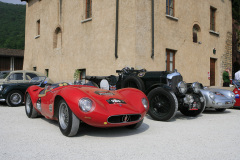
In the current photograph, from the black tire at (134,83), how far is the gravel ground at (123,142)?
155 centimetres

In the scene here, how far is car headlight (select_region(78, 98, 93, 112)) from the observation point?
11.3 feet

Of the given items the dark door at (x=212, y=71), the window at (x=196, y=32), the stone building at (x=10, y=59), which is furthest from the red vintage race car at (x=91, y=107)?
the stone building at (x=10, y=59)

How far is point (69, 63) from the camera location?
13.8 metres

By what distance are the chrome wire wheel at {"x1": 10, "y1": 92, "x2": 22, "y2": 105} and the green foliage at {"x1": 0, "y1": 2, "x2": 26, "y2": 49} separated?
33.4 metres

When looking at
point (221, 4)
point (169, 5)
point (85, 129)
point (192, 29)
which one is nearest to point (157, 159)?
point (85, 129)

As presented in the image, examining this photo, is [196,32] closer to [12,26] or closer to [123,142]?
[123,142]

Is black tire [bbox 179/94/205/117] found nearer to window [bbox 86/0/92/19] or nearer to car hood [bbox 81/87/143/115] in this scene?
car hood [bbox 81/87/143/115]

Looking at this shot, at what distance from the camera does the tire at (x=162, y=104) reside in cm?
500

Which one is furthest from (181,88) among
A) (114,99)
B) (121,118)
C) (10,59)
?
(10,59)

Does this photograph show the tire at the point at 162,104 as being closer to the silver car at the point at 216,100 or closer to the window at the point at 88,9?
the silver car at the point at 216,100

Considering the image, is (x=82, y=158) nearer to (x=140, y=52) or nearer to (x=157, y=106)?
(x=157, y=106)

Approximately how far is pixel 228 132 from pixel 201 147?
1.39 meters

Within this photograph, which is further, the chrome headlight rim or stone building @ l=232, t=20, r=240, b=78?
stone building @ l=232, t=20, r=240, b=78

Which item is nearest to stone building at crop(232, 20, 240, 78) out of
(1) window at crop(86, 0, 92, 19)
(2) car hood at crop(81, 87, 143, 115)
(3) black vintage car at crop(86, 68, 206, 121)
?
(1) window at crop(86, 0, 92, 19)
